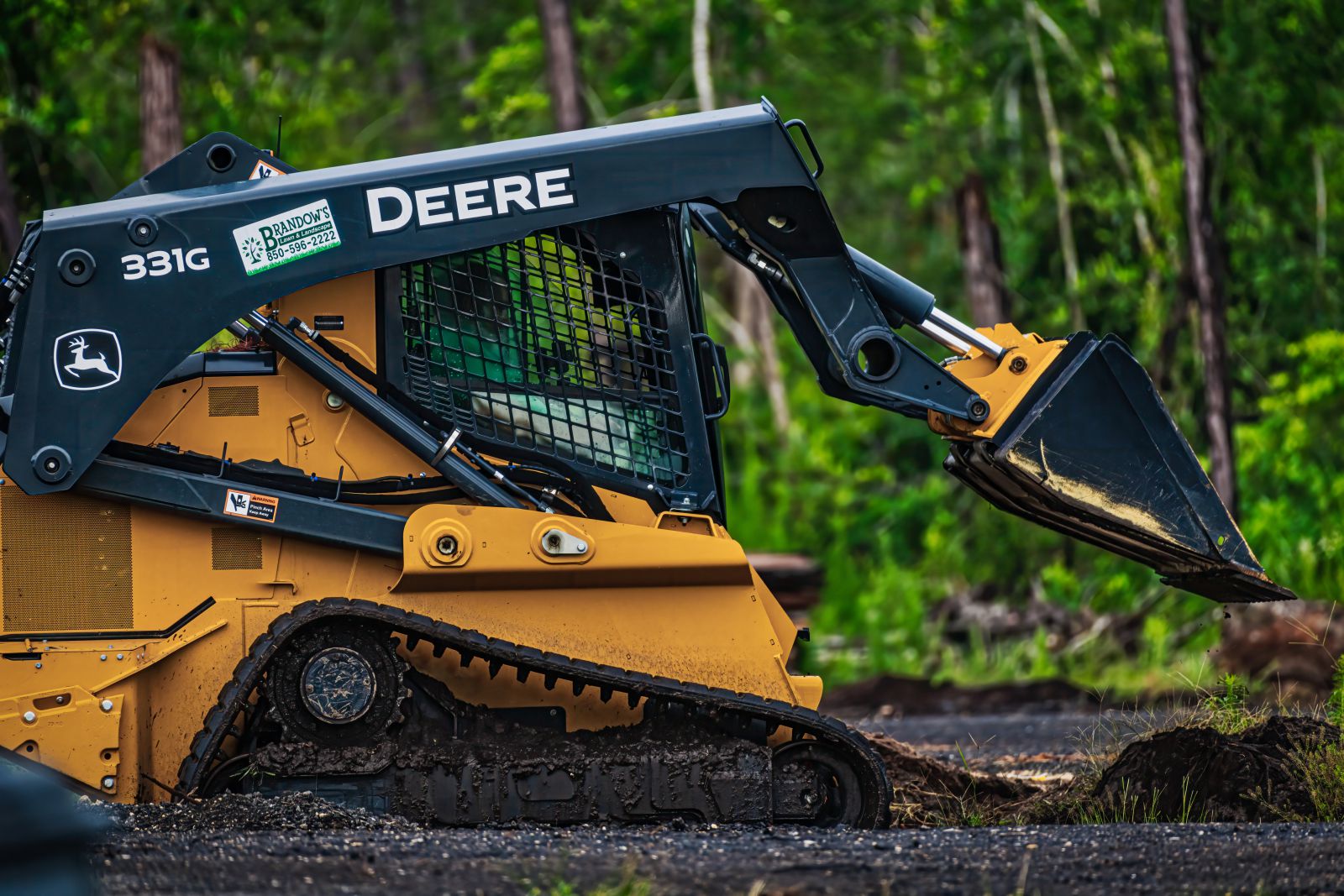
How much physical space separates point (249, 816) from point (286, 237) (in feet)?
6.89

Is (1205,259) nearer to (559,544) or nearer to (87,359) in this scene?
(559,544)

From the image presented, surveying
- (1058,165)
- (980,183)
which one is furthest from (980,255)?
(1058,165)

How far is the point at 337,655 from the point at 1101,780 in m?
3.06

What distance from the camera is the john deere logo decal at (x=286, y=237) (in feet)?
20.8

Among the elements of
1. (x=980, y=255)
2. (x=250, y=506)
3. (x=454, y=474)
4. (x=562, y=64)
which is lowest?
(x=250, y=506)

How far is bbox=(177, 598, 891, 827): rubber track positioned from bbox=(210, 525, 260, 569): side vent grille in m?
0.28

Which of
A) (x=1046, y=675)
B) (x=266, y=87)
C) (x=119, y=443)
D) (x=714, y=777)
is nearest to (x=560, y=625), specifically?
(x=714, y=777)

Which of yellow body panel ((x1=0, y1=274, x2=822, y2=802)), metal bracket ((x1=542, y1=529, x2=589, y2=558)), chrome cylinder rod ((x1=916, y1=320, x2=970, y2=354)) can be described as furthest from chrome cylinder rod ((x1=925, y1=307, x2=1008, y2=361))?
metal bracket ((x1=542, y1=529, x2=589, y2=558))

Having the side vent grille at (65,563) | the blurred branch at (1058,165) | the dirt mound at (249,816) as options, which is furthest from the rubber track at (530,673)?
the blurred branch at (1058,165)

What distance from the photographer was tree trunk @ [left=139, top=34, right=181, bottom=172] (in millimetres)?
15609

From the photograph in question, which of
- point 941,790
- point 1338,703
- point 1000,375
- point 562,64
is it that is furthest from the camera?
point 562,64

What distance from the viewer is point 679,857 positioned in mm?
5141

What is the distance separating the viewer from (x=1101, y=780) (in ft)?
22.6

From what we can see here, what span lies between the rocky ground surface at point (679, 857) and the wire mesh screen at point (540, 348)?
151cm
